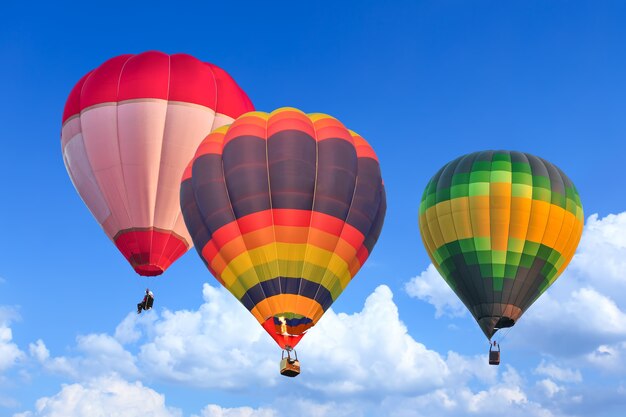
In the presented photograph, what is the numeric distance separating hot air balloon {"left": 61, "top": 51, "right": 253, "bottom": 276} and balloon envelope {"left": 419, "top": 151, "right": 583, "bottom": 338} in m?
8.08

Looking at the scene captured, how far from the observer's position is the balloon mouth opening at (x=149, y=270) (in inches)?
1172

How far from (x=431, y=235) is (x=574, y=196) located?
470cm

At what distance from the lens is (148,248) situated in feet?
97.1

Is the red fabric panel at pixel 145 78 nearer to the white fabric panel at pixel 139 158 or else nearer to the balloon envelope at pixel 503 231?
the white fabric panel at pixel 139 158

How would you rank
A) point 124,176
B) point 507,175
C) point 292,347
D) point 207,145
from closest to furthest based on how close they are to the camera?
point 292,347, point 207,145, point 124,176, point 507,175

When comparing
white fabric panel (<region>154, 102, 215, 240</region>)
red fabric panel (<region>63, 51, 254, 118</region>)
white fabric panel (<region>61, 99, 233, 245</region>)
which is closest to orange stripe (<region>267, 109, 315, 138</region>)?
white fabric panel (<region>154, 102, 215, 240</region>)

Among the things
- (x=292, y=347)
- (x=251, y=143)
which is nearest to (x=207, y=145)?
(x=251, y=143)

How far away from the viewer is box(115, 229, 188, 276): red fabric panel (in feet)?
97.1

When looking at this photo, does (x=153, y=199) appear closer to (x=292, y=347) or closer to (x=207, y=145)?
(x=207, y=145)

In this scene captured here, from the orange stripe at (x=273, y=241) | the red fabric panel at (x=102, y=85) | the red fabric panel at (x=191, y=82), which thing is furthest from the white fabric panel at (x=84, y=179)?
the orange stripe at (x=273, y=241)

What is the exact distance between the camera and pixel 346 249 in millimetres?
25594

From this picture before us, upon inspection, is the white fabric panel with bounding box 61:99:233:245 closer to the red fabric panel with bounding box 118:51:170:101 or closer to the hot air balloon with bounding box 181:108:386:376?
the red fabric panel with bounding box 118:51:170:101

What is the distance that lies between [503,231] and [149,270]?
10.8 metres

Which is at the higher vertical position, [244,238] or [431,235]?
[431,235]
